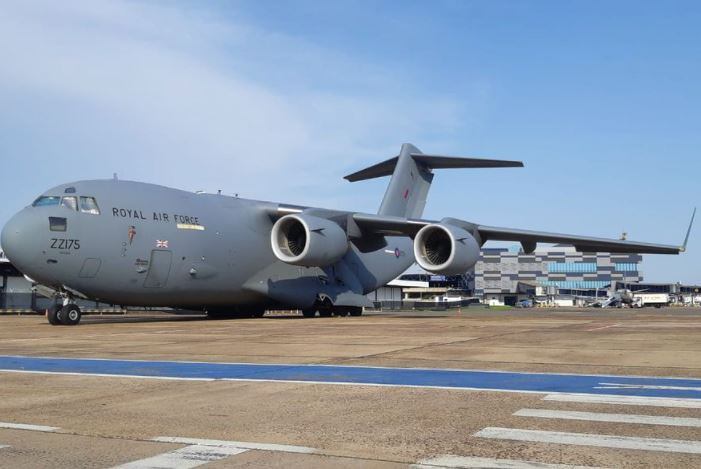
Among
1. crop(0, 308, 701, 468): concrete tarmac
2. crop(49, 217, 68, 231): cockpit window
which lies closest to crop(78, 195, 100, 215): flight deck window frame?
crop(49, 217, 68, 231): cockpit window

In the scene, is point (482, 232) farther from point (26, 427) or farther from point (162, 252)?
point (26, 427)

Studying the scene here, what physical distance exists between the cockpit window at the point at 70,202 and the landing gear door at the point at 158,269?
2.68m

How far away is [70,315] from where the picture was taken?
19.7 meters

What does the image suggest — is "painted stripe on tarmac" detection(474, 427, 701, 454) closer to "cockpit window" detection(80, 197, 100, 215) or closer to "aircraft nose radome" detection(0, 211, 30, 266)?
"aircraft nose radome" detection(0, 211, 30, 266)

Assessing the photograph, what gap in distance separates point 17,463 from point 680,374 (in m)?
6.62

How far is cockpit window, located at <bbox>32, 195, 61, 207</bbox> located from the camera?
64.1ft

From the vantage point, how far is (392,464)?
13.2 feet

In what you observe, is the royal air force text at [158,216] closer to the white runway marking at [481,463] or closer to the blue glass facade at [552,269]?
the white runway marking at [481,463]

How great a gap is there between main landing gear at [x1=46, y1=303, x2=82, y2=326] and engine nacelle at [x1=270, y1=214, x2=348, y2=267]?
266 inches

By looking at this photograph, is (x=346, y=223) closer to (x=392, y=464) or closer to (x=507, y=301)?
(x=392, y=464)

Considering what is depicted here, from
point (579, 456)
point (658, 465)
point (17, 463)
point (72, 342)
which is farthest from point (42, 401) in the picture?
point (72, 342)

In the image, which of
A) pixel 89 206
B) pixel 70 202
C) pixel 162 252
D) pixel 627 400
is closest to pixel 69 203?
pixel 70 202

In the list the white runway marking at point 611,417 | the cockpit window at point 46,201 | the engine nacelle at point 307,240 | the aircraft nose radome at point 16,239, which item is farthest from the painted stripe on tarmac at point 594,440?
the engine nacelle at point 307,240

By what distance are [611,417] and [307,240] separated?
59.6ft
